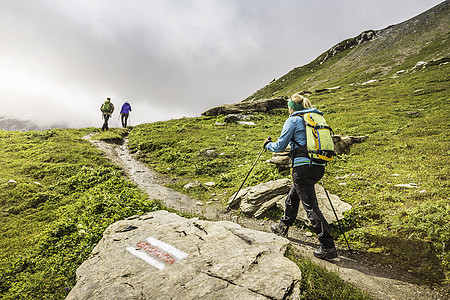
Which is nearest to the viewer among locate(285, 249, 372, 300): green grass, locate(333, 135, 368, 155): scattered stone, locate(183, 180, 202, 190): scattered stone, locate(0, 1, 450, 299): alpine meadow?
locate(285, 249, 372, 300): green grass

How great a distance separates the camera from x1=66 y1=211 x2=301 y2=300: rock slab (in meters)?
3.48

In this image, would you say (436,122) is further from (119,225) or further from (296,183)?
(119,225)

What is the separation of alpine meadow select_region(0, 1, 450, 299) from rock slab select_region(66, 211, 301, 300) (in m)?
0.63

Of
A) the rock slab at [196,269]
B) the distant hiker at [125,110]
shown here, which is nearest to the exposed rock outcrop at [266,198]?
the rock slab at [196,269]

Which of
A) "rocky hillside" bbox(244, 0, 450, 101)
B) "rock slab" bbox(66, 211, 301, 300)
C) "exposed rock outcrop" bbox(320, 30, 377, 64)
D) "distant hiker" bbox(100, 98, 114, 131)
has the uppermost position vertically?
"exposed rock outcrop" bbox(320, 30, 377, 64)

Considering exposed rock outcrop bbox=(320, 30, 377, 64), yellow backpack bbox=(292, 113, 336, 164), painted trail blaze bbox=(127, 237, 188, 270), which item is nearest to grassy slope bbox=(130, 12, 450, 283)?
yellow backpack bbox=(292, 113, 336, 164)

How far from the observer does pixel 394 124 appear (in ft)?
55.5

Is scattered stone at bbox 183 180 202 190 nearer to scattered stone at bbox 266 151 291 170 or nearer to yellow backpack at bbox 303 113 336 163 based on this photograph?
scattered stone at bbox 266 151 291 170

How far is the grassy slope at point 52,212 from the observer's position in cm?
503

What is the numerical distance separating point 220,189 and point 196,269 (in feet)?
23.0

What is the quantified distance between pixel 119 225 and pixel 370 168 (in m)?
10.9

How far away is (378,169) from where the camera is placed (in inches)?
370

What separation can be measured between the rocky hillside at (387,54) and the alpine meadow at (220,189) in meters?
41.0

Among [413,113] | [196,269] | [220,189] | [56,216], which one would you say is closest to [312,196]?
[196,269]
